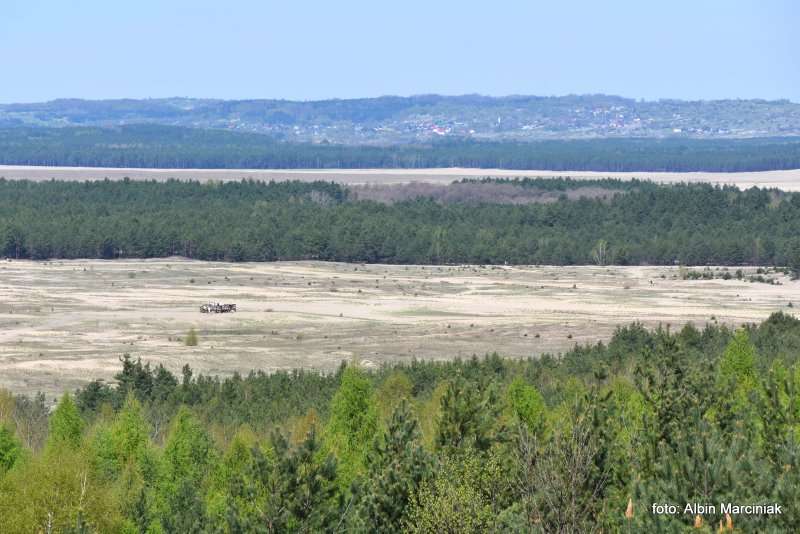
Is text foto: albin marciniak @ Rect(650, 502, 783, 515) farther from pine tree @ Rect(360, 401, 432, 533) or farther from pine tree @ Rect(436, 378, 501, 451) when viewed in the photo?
pine tree @ Rect(436, 378, 501, 451)

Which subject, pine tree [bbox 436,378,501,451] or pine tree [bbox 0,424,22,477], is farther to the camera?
pine tree [bbox 0,424,22,477]

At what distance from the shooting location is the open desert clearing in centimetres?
8738

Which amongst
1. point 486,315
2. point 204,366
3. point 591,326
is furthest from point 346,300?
point 204,366

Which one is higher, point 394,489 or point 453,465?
point 453,465

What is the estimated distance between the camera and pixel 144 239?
6334 inches

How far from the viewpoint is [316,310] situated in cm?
11031

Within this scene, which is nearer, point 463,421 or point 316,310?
point 463,421

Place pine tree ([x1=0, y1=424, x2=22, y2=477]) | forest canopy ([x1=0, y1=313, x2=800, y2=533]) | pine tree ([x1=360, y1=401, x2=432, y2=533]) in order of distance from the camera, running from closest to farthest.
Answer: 1. forest canopy ([x1=0, y1=313, x2=800, y2=533])
2. pine tree ([x1=360, y1=401, x2=432, y2=533])
3. pine tree ([x1=0, y1=424, x2=22, y2=477])

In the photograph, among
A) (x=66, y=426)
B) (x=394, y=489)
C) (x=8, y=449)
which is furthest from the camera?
(x=66, y=426)

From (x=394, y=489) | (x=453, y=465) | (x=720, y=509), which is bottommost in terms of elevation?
(x=394, y=489)

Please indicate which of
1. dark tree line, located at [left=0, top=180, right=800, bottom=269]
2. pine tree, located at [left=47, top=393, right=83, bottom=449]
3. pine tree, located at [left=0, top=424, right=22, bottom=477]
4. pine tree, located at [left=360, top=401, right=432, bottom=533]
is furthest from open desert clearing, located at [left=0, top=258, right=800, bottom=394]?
pine tree, located at [left=360, top=401, right=432, bottom=533]

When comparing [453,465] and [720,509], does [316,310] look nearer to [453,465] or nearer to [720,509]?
[453,465]

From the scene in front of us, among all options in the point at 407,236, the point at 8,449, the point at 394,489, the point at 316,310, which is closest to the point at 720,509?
the point at 394,489

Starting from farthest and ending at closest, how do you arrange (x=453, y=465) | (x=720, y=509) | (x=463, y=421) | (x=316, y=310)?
1. (x=316, y=310)
2. (x=463, y=421)
3. (x=453, y=465)
4. (x=720, y=509)
